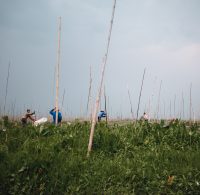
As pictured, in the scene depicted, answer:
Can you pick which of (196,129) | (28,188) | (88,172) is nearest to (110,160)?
(88,172)

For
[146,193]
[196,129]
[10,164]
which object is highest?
[196,129]

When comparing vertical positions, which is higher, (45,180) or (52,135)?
(52,135)

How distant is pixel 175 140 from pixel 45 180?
132 inches

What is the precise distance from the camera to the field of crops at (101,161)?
195 inches

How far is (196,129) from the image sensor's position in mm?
7445

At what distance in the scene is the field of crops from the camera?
4.95 metres

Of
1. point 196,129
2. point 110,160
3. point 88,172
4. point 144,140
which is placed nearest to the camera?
point 88,172

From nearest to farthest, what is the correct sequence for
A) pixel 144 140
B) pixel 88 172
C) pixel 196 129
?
1. pixel 88 172
2. pixel 144 140
3. pixel 196 129

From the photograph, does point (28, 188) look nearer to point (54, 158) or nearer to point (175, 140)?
point (54, 158)

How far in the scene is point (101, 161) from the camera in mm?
5676

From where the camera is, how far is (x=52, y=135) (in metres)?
→ 6.96

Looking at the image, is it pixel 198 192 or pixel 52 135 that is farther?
pixel 52 135

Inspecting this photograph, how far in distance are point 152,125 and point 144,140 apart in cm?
80

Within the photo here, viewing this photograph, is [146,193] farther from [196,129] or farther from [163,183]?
[196,129]
